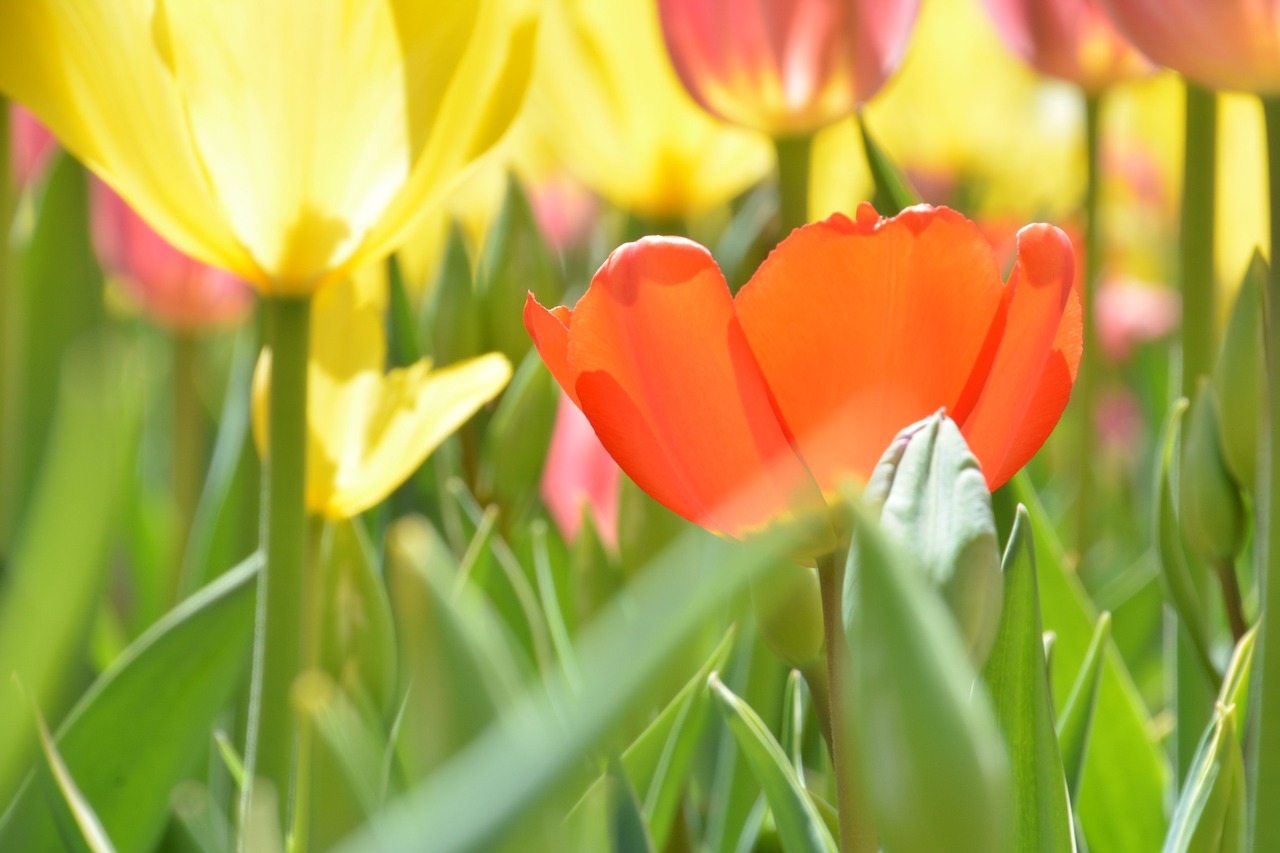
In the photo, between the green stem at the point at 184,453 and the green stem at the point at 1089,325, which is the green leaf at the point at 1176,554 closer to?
the green stem at the point at 1089,325

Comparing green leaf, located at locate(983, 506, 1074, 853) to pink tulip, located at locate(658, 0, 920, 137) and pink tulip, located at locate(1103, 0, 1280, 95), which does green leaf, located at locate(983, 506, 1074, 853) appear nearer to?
pink tulip, located at locate(1103, 0, 1280, 95)

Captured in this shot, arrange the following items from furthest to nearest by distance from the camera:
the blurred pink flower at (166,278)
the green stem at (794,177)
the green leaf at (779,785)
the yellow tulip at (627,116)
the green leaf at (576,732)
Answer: the blurred pink flower at (166,278) < the yellow tulip at (627,116) < the green stem at (794,177) < the green leaf at (779,785) < the green leaf at (576,732)

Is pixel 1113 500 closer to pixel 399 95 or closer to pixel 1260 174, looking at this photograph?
pixel 1260 174

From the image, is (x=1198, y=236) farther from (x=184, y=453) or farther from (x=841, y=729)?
(x=184, y=453)

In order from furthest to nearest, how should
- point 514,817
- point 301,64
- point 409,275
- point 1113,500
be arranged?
point 1113,500
point 409,275
point 301,64
point 514,817

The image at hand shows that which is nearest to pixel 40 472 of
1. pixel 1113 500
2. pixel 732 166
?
pixel 732 166

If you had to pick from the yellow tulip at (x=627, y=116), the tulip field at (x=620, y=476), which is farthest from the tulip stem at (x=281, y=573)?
the yellow tulip at (x=627, y=116)

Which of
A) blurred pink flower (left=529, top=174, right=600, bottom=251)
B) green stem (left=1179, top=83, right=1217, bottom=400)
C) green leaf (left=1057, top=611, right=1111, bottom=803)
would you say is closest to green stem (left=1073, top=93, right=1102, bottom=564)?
green stem (left=1179, top=83, right=1217, bottom=400)
